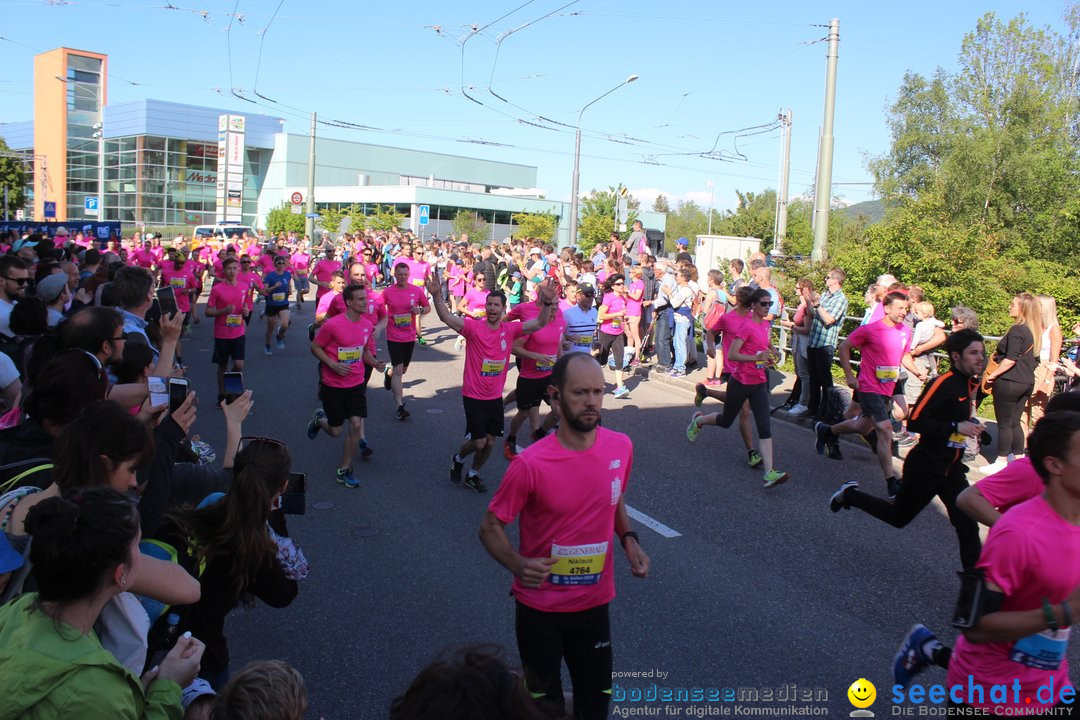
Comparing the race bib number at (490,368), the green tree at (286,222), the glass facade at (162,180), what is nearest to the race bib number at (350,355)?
the race bib number at (490,368)

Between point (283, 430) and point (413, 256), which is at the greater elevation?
point (413, 256)

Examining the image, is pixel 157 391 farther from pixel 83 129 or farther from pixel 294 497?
pixel 83 129

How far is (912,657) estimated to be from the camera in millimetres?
3812

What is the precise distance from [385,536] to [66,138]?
76.4m

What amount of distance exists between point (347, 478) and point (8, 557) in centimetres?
518

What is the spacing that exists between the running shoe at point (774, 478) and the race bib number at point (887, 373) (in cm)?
133

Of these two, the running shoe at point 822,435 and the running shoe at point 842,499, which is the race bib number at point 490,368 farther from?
the running shoe at point 822,435

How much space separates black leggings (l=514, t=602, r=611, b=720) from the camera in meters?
3.38

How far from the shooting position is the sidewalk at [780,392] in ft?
30.5

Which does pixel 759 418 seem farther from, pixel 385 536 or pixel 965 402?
pixel 385 536

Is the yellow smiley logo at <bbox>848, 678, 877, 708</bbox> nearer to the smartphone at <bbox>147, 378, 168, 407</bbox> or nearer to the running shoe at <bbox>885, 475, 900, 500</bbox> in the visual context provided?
the running shoe at <bbox>885, 475, 900, 500</bbox>

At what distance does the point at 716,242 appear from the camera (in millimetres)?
21203

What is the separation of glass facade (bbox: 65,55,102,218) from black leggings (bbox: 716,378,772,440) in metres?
72.6

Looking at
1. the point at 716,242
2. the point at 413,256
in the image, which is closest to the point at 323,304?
the point at 413,256
